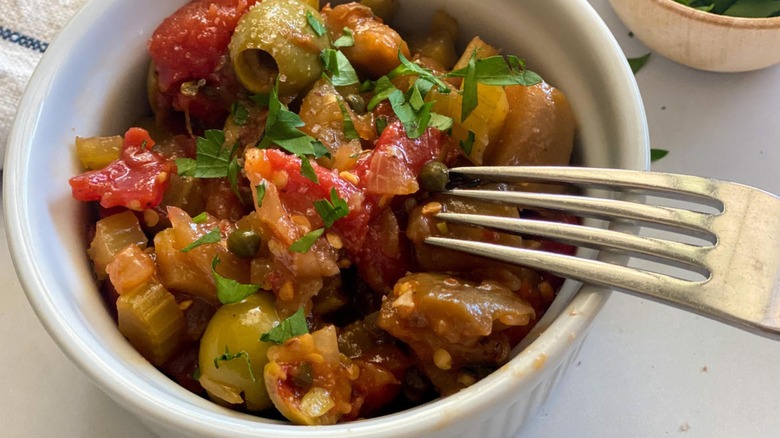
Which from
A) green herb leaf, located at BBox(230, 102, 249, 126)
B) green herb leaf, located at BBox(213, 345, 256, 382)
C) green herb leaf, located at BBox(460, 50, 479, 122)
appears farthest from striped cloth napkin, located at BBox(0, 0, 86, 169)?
green herb leaf, located at BBox(460, 50, 479, 122)

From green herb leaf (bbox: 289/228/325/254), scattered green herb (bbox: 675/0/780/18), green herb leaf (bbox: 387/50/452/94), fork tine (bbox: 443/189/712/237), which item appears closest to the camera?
fork tine (bbox: 443/189/712/237)

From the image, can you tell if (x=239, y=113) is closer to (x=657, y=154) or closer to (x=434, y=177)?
(x=434, y=177)

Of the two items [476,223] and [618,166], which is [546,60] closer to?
[618,166]

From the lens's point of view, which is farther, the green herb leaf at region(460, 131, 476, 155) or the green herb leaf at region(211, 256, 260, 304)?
the green herb leaf at region(460, 131, 476, 155)

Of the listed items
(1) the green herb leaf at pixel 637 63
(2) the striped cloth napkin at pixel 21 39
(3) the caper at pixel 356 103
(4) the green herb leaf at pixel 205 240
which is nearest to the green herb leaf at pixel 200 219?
(4) the green herb leaf at pixel 205 240

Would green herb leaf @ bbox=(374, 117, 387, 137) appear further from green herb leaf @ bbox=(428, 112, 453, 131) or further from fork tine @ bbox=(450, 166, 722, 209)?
fork tine @ bbox=(450, 166, 722, 209)

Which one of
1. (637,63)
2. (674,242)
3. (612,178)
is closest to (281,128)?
(612,178)
